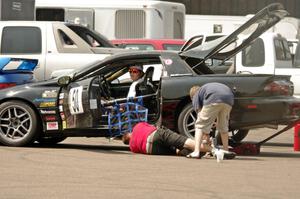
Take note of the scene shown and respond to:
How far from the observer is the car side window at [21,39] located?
689 inches

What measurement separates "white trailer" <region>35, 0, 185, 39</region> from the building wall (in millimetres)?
17249

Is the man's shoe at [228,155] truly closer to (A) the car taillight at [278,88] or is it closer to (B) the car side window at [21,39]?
(A) the car taillight at [278,88]

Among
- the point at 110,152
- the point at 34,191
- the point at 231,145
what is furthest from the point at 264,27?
the point at 34,191

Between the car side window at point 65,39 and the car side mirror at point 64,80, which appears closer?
the car side mirror at point 64,80

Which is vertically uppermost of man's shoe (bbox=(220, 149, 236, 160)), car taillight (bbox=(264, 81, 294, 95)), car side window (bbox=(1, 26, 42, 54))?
car side window (bbox=(1, 26, 42, 54))

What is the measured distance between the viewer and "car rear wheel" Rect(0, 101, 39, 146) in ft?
41.7

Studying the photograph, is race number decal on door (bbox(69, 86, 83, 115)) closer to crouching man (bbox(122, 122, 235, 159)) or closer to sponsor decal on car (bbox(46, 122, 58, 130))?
sponsor decal on car (bbox(46, 122, 58, 130))

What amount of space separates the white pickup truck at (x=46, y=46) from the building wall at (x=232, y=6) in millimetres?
23514

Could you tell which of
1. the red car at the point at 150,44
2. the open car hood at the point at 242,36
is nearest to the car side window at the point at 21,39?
the red car at the point at 150,44

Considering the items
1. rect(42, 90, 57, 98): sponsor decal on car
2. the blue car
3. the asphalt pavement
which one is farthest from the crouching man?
the blue car

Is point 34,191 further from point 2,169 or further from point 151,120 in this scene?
point 151,120

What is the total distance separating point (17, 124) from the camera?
12758 millimetres

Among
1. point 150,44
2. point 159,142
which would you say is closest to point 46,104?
point 159,142

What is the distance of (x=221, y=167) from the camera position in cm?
1081
